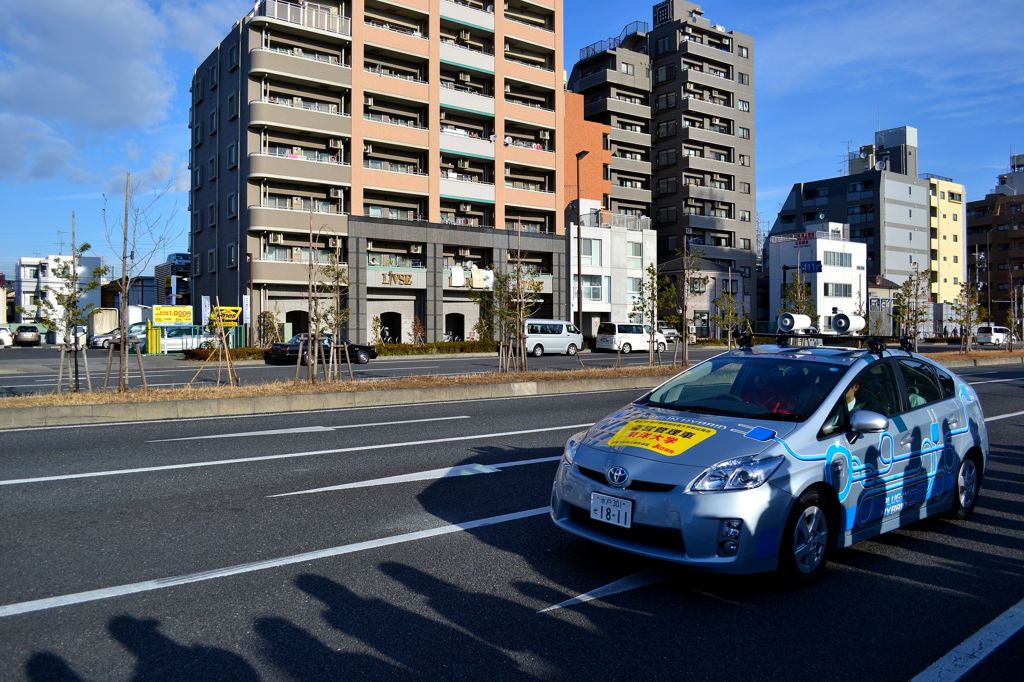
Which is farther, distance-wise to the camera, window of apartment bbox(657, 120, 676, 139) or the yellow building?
the yellow building

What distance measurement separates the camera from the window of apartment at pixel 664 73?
68.7 meters

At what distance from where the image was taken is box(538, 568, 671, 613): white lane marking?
4.29m

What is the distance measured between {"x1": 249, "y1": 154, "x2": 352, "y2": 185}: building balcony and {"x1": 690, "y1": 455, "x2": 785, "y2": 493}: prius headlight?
41555mm

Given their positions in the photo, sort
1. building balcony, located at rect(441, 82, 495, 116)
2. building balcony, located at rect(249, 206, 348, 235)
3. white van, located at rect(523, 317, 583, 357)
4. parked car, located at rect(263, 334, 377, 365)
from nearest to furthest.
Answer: parked car, located at rect(263, 334, 377, 365) → white van, located at rect(523, 317, 583, 357) → building balcony, located at rect(249, 206, 348, 235) → building balcony, located at rect(441, 82, 495, 116)

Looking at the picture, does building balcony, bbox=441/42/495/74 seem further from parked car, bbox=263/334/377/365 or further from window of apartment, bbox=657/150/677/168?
parked car, bbox=263/334/377/365

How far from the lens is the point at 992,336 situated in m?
61.0

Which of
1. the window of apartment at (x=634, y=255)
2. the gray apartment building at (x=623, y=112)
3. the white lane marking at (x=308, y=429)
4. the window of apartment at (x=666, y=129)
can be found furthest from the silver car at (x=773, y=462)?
the window of apartment at (x=666, y=129)

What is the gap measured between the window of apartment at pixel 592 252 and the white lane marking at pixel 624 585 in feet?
169

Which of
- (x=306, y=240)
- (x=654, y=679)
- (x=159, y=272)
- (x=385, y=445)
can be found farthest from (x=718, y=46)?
(x=654, y=679)

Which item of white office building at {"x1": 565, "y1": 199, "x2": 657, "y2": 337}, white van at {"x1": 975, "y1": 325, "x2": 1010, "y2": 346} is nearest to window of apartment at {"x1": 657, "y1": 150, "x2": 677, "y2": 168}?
white office building at {"x1": 565, "y1": 199, "x2": 657, "y2": 337}

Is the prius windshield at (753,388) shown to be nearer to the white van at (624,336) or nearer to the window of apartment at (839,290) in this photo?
the white van at (624,336)

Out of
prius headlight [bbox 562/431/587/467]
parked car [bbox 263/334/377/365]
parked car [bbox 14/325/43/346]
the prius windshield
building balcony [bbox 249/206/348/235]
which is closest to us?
prius headlight [bbox 562/431/587/467]

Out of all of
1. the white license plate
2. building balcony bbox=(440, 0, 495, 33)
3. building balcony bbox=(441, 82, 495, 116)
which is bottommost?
the white license plate

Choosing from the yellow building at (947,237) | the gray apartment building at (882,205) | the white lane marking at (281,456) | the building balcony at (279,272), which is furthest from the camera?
the yellow building at (947,237)
